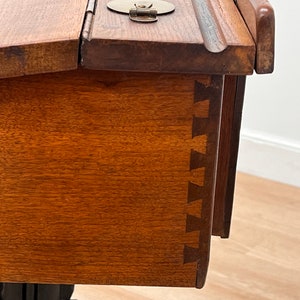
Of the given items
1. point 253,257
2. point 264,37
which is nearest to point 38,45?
point 264,37

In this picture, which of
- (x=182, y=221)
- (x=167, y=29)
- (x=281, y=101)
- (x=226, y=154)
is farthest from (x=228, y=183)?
(x=281, y=101)

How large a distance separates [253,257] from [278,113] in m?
0.65

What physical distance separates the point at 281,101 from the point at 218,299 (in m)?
0.89

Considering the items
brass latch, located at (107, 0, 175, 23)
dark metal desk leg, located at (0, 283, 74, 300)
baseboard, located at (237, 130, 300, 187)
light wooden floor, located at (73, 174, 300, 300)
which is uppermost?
brass latch, located at (107, 0, 175, 23)

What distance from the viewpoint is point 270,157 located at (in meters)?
2.61

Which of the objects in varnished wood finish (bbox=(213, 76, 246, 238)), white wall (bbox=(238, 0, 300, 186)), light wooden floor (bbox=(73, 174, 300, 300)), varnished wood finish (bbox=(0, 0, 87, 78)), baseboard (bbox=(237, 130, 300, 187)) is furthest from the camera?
baseboard (bbox=(237, 130, 300, 187))

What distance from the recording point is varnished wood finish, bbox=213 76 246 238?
101cm

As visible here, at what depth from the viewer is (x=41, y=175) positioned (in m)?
0.83

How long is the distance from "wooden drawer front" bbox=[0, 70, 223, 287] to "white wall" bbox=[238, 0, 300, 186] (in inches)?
66.6

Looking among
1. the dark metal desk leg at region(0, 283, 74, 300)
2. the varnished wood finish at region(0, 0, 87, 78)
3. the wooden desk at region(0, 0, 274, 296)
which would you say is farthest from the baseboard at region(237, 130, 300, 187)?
the varnished wood finish at region(0, 0, 87, 78)

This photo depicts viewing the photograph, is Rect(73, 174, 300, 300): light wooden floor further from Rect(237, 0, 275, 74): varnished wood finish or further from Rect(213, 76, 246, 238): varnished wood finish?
Rect(237, 0, 275, 74): varnished wood finish

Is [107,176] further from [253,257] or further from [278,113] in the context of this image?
[278,113]

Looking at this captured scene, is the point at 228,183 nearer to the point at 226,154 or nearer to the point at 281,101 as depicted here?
the point at 226,154

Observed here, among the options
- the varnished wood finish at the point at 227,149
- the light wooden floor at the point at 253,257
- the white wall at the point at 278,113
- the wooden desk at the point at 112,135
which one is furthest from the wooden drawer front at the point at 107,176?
the white wall at the point at 278,113
